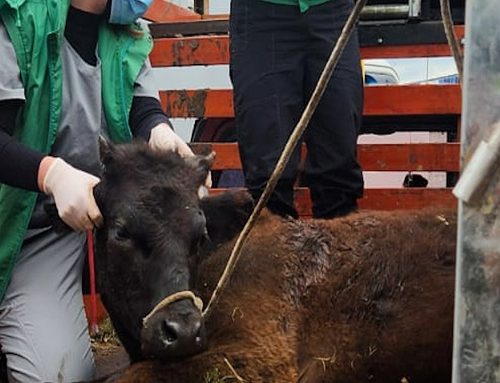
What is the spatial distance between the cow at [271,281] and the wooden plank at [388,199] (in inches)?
60.1

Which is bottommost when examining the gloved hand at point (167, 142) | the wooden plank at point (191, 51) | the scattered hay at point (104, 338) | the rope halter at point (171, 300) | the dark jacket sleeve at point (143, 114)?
the scattered hay at point (104, 338)

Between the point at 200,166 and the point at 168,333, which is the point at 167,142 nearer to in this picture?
the point at 200,166

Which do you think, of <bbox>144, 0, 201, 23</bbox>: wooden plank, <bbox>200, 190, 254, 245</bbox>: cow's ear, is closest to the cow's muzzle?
<bbox>200, 190, 254, 245</bbox>: cow's ear

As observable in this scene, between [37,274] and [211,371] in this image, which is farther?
[37,274]

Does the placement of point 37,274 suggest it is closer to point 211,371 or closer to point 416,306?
point 211,371

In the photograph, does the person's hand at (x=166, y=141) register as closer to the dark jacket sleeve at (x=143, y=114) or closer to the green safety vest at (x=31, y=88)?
the dark jacket sleeve at (x=143, y=114)

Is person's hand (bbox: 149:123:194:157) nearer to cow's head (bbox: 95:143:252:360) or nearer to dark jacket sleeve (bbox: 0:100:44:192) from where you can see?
cow's head (bbox: 95:143:252:360)

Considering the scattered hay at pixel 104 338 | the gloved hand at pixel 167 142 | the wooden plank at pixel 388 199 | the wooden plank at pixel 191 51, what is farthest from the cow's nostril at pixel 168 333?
the wooden plank at pixel 191 51

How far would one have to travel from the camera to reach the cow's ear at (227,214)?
13.0 feet

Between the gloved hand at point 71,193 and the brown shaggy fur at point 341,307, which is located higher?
the gloved hand at point 71,193

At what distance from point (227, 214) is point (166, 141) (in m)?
0.47

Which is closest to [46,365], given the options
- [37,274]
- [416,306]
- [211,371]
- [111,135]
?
[37,274]

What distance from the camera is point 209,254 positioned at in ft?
12.9

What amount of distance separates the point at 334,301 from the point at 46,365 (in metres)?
1.28
